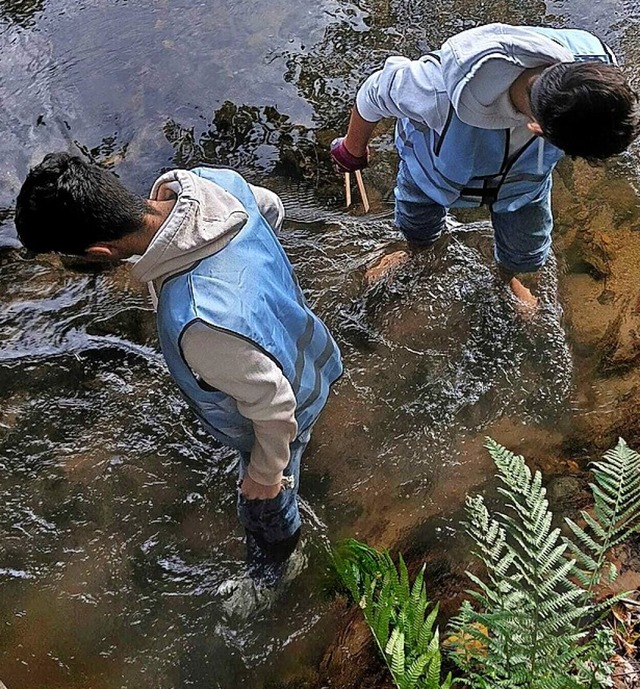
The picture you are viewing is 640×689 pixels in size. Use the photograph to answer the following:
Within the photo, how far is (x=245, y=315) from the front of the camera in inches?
68.4

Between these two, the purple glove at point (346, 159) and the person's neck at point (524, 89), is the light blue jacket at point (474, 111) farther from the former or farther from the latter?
the purple glove at point (346, 159)

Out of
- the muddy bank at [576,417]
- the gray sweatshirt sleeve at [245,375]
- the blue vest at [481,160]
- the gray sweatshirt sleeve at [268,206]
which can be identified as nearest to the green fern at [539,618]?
the muddy bank at [576,417]

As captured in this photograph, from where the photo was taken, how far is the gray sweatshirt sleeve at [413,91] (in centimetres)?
221

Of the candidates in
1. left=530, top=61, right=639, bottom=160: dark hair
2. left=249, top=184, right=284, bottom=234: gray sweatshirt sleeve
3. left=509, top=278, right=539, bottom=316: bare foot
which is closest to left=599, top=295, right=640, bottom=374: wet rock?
left=509, top=278, right=539, bottom=316: bare foot

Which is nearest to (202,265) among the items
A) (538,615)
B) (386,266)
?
(538,615)

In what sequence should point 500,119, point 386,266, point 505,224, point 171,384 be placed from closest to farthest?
point 500,119 < point 505,224 < point 171,384 < point 386,266

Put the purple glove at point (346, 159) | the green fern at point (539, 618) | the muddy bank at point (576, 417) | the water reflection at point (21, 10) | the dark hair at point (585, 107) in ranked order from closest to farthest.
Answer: the dark hair at point (585, 107), the green fern at point (539, 618), the muddy bank at point (576, 417), the purple glove at point (346, 159), the water reflection at point (21, 10)

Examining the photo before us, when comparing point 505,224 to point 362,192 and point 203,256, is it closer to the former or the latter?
point 362,192

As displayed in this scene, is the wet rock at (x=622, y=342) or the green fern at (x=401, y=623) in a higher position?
the green fern at (x=401, y=623)

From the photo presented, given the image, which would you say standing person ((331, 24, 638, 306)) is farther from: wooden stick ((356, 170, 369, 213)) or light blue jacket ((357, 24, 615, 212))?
wooden stick ((356, 170, 369, 213))

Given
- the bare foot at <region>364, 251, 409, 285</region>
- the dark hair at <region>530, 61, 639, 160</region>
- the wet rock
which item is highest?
the dark hair at <region>530, 61, 639, 160</region>

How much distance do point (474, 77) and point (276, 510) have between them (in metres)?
1.45

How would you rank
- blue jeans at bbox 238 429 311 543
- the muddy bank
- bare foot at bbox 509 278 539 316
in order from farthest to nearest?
bare foot at bbox 509 278 539 316 < the muddy bank < blue jeans at bbox 238 429 311 543

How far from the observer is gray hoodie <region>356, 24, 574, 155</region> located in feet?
6.59
